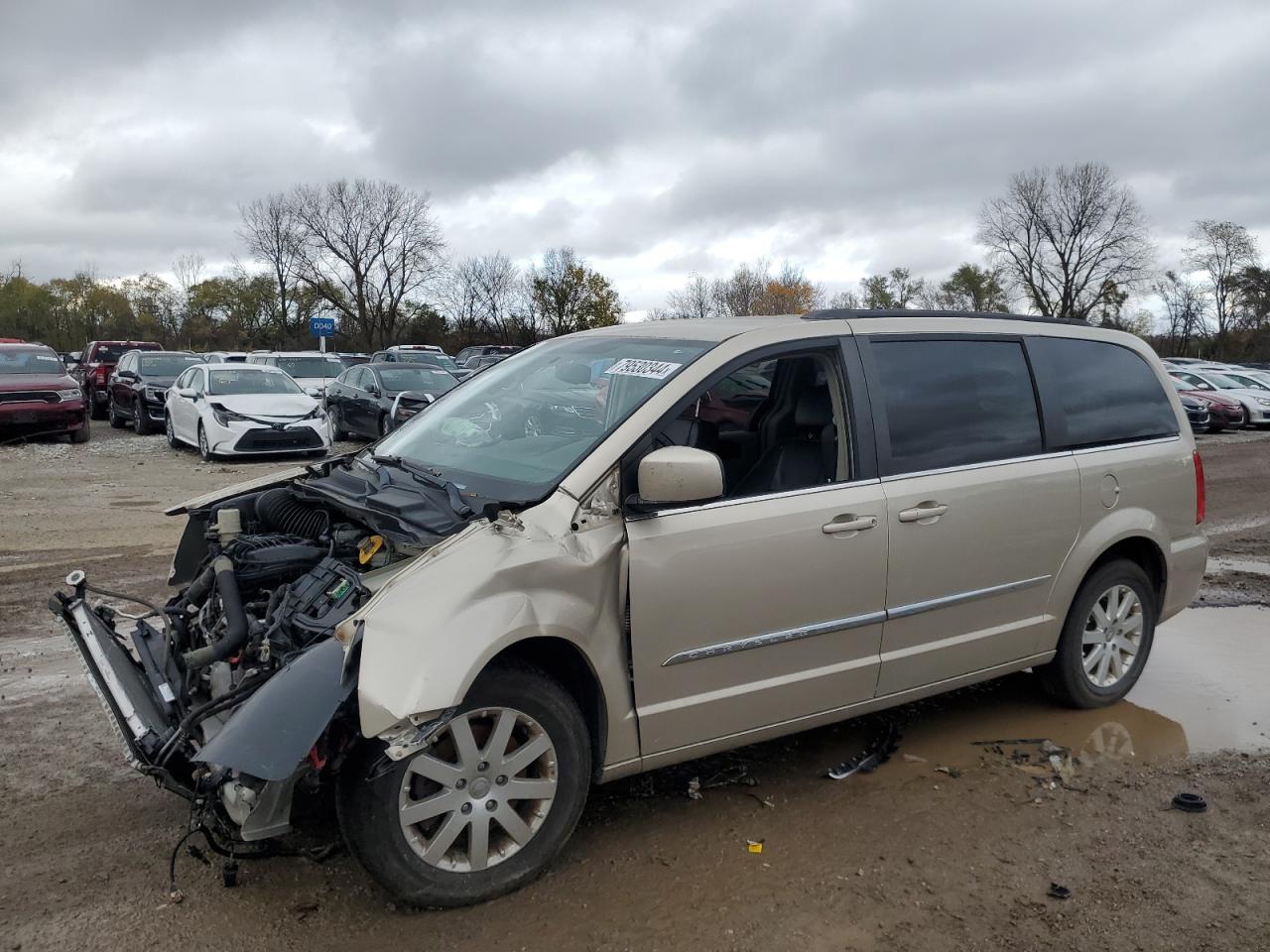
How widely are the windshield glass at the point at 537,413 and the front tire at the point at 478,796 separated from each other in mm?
720

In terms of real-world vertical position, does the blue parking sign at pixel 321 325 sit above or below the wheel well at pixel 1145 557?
above

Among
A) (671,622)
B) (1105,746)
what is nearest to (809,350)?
(671,622)

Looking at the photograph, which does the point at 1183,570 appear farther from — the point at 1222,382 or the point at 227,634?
the point at 1222,382

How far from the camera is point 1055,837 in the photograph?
3.55 m

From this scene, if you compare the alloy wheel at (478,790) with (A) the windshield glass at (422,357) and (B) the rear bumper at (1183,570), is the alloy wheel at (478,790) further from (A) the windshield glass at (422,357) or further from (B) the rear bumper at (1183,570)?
(A) the windshield glass at (422,357)

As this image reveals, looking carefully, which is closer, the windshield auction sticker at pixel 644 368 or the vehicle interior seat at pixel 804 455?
the windshield auction sticker at pixel 644 368

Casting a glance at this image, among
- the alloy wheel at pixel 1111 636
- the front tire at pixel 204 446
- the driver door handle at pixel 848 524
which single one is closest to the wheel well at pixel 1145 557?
the alloy wheel at pixel 1111 636

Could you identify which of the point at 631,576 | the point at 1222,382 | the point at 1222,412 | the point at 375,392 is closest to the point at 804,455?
the point at 631,576

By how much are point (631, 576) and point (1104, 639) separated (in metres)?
2.82

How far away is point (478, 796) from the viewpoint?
2959 mm

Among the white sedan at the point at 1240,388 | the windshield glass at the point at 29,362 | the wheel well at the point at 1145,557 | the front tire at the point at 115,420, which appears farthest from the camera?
the white sedan at the point at 1240,388

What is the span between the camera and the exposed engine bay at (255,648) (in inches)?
105

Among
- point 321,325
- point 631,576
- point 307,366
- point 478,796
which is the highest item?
point 321,325

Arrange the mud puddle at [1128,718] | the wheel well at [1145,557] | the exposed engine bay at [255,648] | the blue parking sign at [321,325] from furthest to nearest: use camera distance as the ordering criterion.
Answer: the blue parking sign at [321,325]
the wheel well at [1145,557]
the mud puddle at [1128,718]
the exposed engine bay at [255,648]
